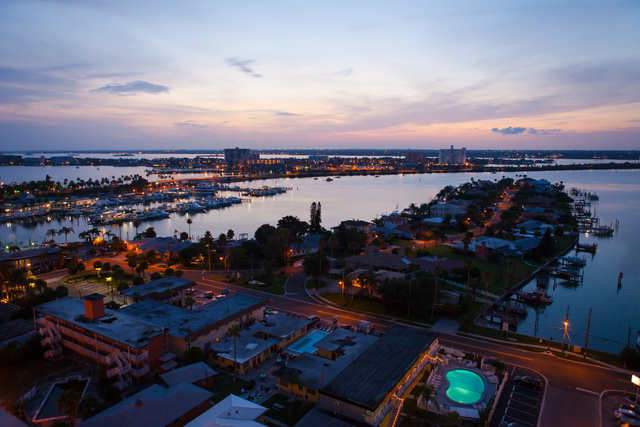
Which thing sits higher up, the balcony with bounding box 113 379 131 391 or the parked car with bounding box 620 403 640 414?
the parked car with bounding box 620 403 640 414

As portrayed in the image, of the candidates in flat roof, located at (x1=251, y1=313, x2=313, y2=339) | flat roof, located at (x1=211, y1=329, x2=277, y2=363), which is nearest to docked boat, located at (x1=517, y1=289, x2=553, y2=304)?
flat roof, located at (x1=251, y1=313, x2=313, y2=339)

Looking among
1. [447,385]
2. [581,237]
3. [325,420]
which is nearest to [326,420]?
[325,420]

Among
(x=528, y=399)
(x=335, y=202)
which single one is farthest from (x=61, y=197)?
(x=528, y=399)

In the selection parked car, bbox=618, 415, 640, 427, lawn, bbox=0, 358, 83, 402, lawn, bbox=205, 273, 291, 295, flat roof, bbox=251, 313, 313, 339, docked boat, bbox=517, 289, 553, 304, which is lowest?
docked boat, bbox=517, 289, 553, 304

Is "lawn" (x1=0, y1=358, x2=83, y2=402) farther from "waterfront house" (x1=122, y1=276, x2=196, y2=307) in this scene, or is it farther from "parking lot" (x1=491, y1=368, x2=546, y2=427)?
"parking lot" (x1=491, y1=368, x2=546, y2=427)

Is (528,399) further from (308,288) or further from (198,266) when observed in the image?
→ (198,266)

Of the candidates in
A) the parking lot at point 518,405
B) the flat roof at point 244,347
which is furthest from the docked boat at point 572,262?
the flat roof at point 244,347
